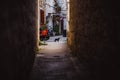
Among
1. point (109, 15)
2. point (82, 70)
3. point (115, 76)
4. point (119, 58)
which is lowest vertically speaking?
point (82, 70)

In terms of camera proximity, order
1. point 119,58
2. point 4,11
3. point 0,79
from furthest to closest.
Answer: point 119,58 < point 4,11 < point 0,79

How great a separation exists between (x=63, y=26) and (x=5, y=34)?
35.8 meters

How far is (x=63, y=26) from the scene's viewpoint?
129 ft

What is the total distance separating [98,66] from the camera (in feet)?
19.8

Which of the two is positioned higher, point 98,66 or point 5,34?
point 5,34

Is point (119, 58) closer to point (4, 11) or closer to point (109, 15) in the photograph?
point (109, 15)

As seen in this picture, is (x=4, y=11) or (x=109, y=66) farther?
(x=109, y=66)

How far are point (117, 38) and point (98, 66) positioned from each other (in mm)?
1711

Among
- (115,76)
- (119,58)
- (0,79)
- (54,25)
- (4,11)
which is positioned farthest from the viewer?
(54,25)

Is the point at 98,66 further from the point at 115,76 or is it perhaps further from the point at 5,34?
the point at 5,34

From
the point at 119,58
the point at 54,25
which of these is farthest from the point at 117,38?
the point at 54,25

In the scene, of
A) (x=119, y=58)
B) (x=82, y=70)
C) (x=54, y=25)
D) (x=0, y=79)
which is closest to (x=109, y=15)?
(x=119, y=58)

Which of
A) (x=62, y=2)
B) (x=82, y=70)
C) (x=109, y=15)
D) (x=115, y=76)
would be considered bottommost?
(x=82, y=70)

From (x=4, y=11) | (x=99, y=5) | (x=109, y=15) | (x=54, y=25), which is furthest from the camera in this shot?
(x=54, y=25)
